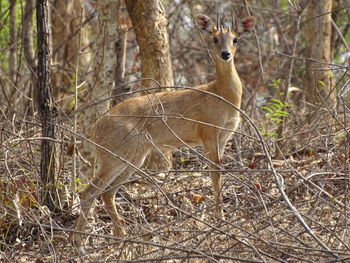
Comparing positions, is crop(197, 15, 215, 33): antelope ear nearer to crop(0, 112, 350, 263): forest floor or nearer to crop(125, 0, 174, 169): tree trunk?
crop(125, 0, 174, 169): tree trunk

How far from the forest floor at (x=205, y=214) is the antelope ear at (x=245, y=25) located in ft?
4.63

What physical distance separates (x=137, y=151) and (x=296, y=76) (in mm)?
5780

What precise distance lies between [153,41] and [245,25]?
132cm

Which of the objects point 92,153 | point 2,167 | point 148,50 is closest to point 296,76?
point 148,50

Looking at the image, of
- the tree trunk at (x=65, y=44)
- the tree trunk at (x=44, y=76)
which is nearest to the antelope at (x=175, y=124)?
the tree trunk at (x=44, y=76)

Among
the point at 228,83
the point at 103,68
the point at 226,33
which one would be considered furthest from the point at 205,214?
the point at 103,68

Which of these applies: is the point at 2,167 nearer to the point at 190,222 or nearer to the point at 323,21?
the point at 190,222

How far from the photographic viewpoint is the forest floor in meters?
5.56

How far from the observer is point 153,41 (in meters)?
9.52

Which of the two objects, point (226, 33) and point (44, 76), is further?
point (226, 33)

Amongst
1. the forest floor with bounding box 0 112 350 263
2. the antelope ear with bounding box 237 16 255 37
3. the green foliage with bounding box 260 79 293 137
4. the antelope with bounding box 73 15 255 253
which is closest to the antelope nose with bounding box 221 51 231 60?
the antelope with bounding box 73 15 255 253

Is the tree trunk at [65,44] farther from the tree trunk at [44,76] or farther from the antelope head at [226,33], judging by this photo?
the tree trunk at [44,76]

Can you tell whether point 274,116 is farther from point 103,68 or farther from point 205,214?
point 205,214

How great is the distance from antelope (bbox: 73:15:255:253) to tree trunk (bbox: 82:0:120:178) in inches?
19.8
